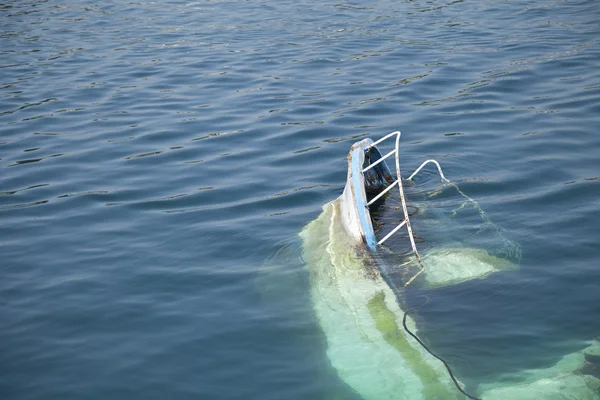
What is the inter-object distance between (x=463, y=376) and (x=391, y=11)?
15.5 m

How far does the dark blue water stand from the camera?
6.19 m

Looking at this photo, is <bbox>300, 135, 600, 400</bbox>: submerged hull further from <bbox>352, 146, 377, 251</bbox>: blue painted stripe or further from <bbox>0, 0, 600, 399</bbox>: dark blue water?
<bbox>0, 0, 600, 399</bbox>: dark blue water

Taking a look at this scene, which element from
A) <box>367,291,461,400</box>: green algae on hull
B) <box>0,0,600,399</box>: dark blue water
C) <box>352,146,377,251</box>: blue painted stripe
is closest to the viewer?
<box>367,291,461,400</box>: green algae on hull

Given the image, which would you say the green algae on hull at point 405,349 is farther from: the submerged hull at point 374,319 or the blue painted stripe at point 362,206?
the blue painted stripe at point 362,206

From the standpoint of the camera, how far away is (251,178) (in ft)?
32.7

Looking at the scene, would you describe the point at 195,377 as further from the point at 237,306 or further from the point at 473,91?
the point at 473,91

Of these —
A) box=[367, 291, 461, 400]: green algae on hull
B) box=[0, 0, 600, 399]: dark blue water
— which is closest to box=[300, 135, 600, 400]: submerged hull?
box=[367, 291, 461, 400]: green algae on hull

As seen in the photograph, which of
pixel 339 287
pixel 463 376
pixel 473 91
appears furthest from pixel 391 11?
pixel 463 376

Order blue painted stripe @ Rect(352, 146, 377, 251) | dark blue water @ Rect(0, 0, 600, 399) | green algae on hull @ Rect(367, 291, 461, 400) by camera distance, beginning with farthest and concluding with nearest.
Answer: blue painted stripe @ Rect(352, 146, 377, 251) → dark blue water @ Rect(0, 0, 600, 399) → green algae on hull @ Rect(367, 291, 461, 400)

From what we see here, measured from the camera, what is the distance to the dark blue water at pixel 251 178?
6.19 metres

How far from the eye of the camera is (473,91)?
12.9 m

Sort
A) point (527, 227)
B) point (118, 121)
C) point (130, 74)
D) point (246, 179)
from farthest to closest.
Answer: point (130, 74)
point (118, 121)
point (246, 179)
point (527, 227)

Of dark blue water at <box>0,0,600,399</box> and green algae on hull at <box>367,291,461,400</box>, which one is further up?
dark blue water at <box>0,0,600,399</box>

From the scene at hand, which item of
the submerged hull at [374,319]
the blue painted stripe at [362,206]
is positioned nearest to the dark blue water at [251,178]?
the submerged hull at [374,319]
